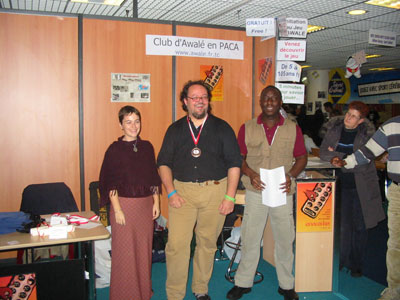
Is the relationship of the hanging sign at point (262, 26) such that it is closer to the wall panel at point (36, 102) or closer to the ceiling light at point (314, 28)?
the wall panel at point (36, 102)

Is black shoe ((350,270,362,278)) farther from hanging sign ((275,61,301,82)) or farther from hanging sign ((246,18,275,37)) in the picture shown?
hanging sign ((246,18,275,37))

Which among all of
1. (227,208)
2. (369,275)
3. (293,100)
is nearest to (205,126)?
(227,208)

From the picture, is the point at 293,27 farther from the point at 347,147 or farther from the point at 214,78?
the point at 347,147

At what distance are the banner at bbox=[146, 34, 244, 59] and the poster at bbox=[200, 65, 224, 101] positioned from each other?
5.3 inches

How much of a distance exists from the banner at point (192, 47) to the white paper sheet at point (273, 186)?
1767mm

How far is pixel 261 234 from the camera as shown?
3.00 m

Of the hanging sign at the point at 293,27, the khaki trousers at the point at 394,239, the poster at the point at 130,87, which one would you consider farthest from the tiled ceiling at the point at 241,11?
the khaki trousers at the point at 394,239

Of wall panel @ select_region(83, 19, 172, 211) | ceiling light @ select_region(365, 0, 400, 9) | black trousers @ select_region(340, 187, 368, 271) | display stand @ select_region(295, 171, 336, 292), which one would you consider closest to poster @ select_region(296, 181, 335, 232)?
display stand @ select_region(295, 171, 336, 292)

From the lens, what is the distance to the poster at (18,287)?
2225mm

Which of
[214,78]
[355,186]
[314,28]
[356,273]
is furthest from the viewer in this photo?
[314,28]

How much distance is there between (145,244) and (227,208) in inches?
26.4

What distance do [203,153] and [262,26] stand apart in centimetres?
170

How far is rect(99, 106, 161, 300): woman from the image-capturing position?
2.65m

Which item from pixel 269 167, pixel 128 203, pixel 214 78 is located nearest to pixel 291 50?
pixel 214 78
